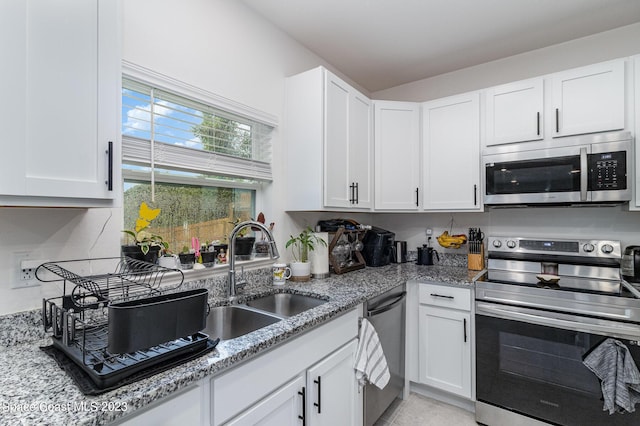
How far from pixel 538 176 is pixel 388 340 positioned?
153 cm

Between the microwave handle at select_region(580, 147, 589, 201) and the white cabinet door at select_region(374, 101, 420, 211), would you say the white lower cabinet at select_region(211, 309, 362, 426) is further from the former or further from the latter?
the microwave handle at select_region(580, 147, 589, 201)

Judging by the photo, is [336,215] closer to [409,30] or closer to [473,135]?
[473,135]

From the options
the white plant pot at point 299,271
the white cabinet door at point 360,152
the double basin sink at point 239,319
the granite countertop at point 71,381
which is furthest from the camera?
the white cabinet door at point 360,152

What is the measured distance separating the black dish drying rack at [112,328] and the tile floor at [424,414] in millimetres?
1677

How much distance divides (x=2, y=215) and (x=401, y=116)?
2.58m

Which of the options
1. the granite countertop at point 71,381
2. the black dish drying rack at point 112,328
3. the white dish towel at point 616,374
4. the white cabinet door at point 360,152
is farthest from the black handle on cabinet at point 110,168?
the white dish towel at point 616,374

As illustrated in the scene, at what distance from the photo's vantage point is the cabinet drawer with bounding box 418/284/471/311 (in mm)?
2090

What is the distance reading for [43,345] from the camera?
1036 millimetres

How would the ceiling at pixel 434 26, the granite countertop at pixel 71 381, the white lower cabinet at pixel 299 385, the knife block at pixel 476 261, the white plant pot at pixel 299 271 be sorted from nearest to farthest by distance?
the granite countertop at pixel 71 381 → the white lower cabinet at pixel 299 385 → the ceiling at pixel 434 26 → the white plant pot at pixel 299 271 → the knife block at pixel 476 261

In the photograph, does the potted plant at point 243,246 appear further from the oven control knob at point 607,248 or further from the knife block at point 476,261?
the oven control knob at point 607,248

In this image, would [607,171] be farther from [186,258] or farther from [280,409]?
[186,258]

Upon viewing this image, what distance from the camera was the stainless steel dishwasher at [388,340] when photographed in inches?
71.6

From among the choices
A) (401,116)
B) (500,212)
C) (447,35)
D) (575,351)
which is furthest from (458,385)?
(447,35)

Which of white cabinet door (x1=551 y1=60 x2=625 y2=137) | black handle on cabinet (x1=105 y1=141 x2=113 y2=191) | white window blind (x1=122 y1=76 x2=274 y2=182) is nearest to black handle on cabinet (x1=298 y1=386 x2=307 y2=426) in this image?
black handle on cabinet (x1=105 y1=141 x2=113 y2=191)
